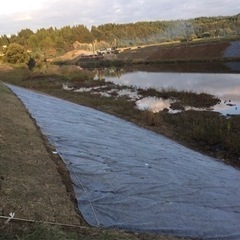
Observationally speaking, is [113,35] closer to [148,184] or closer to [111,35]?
[111,35]

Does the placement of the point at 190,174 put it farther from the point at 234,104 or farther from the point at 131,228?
the point at 234,104

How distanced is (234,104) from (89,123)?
42.3ft

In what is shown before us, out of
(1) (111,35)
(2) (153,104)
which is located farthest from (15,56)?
(1) (111,35)

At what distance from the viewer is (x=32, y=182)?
27.5ft

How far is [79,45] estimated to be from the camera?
545ft

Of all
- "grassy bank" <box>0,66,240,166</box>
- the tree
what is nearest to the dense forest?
the tree

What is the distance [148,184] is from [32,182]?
2.84m

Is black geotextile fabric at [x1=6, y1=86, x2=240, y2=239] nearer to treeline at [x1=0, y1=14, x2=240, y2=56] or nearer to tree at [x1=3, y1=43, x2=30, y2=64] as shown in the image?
tree at [x1=3, y1=43, x2=30, y2=64]

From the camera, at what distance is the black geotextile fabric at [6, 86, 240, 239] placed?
7.48 metres

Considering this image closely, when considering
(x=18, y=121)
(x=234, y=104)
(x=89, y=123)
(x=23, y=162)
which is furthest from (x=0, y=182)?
(x=234, y=104)

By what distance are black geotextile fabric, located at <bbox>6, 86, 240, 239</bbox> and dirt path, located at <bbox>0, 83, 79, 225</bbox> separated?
0.37 m

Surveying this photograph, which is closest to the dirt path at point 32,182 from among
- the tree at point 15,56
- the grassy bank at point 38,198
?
the grassy bank at point 38,198

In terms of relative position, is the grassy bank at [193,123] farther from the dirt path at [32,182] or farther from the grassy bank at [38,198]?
the grassy bank at [38,198]

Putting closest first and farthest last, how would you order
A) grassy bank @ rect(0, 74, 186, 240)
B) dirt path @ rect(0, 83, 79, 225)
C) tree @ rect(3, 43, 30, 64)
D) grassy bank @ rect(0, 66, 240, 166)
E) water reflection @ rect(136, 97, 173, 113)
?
1. grassy bank @ rect(0, 74, 186, 240)
2. dirt path @ rect(0, 83, 79, 225)
3. grassy bank @ rect(0, 66, 240, 166)
4. water reflection @ rect(136, 97, 173, 113)
5. tree @ rect(3, 43, 30, 64)
